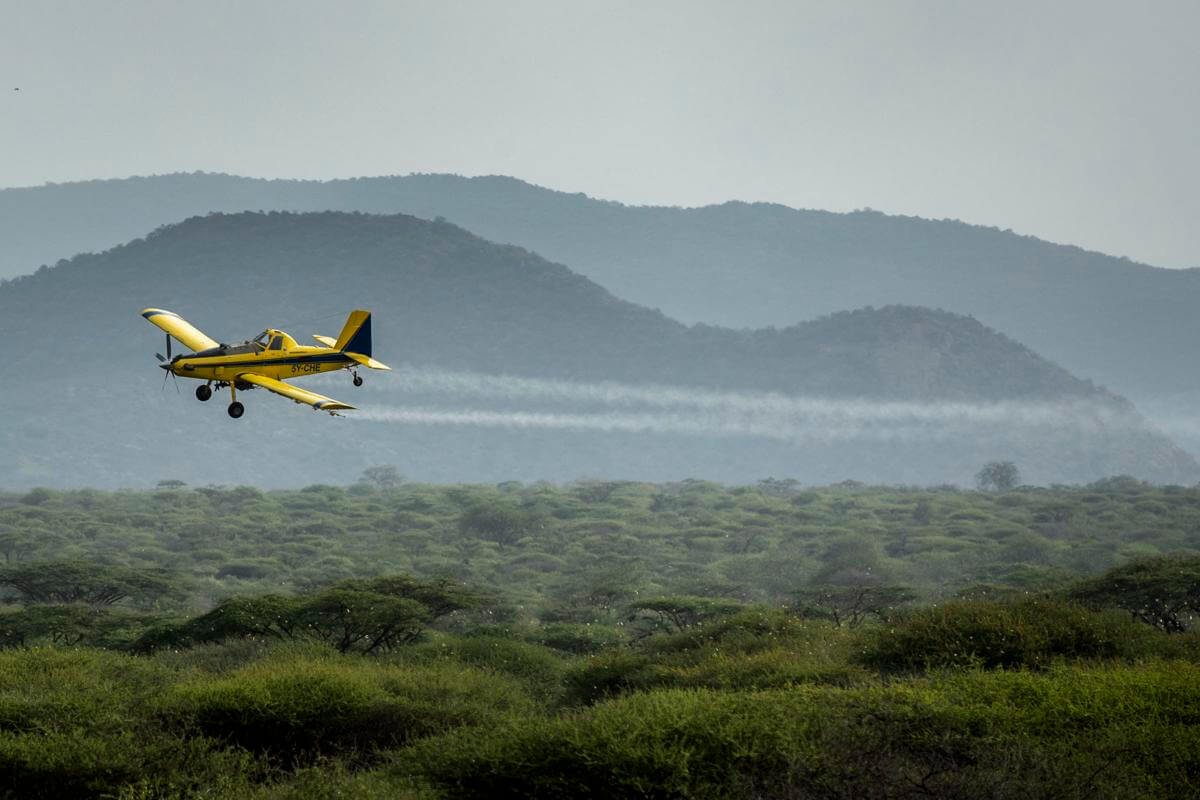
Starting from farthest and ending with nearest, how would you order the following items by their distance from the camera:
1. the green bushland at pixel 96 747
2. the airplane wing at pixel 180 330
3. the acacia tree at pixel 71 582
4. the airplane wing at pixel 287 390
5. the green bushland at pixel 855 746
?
1. the acacia tree at pixel 71 582
2. the airplane wing at pixel 180 330
3. the airplane wing at pixel 287 390
4. the green bushland at pixel 96 747
5. the green bushland at pixel 855 746

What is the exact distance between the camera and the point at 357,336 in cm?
3209

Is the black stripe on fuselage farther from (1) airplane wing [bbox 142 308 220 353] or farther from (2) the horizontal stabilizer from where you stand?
(1) airplane wing [bbox 142 308 220 353]

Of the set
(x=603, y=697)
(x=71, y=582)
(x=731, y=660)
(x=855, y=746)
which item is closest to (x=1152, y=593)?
(x=731, y=660)

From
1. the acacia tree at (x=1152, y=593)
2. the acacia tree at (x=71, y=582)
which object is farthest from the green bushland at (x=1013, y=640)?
the acacia tree at (x=71, y=582)

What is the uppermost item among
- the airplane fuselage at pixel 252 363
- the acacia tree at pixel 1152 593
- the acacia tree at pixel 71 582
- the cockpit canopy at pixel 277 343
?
the cockpit canopy at pixel 277 343

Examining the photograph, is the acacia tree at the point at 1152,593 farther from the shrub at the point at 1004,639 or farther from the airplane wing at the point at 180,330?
the airplane wing at the point at 180,330

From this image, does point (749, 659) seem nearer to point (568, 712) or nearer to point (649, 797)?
point (568, 712)

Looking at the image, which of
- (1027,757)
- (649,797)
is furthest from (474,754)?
(1027,757)

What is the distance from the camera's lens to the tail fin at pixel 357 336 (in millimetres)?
32156

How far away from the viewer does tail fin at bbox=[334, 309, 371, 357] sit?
3216 cm

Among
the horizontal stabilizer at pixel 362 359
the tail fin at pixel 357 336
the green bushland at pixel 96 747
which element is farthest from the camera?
the tail fin at pixel 357 336

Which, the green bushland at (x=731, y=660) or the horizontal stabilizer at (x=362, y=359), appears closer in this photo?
the green bushland at (x=731, y=660)

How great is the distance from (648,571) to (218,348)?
71.8m

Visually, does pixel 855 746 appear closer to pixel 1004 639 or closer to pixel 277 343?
pixel 1004 639
